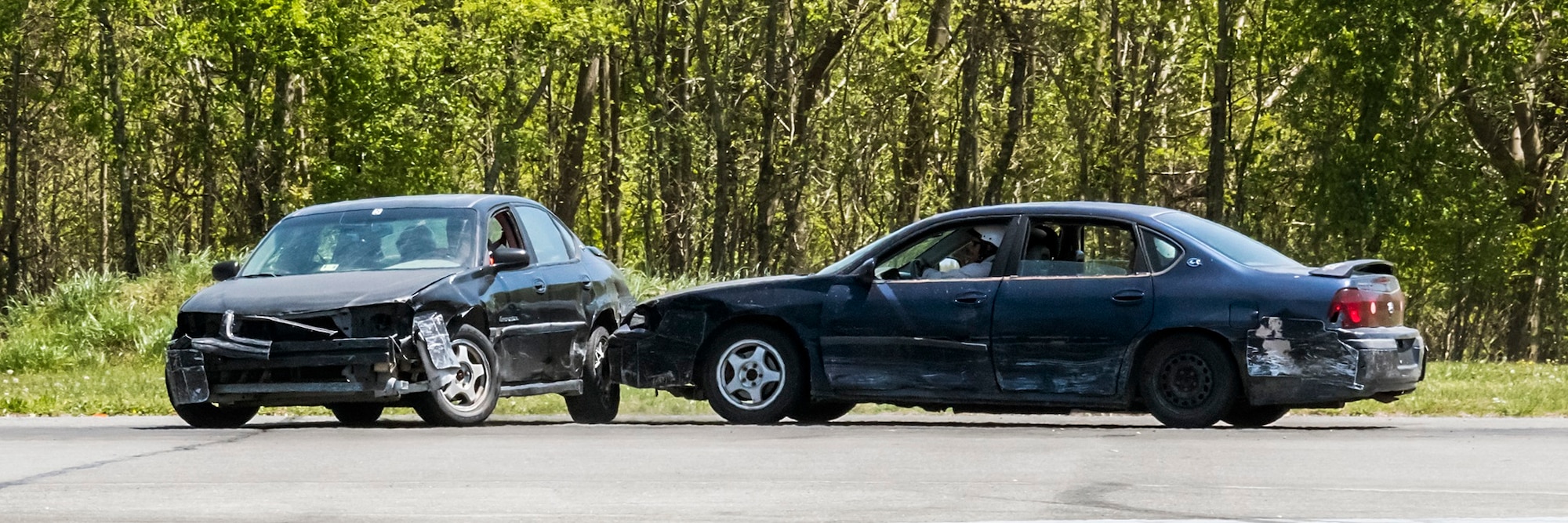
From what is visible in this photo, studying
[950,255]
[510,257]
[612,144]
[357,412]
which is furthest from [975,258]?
Answer: [612,144]

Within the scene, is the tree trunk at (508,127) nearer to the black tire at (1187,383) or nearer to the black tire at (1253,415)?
the black tire at (1253,415)

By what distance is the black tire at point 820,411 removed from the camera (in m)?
13.5

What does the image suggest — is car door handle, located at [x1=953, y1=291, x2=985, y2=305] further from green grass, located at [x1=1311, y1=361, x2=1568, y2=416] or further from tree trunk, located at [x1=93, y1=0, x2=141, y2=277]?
tree trunk, located at [x1=93, y1=0, x2=141, y2=277]

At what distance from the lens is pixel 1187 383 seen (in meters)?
12.4

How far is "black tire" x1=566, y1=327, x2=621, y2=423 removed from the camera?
47.4 ft

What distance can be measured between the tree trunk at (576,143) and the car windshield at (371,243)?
28.5 m

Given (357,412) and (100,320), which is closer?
(357,412)

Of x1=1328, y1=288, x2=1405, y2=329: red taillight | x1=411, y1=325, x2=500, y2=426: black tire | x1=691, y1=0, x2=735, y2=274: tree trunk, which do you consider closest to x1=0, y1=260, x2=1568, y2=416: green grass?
x1=411, y1=325, x2=500, y2=426: black tire

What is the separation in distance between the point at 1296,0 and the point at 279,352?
26401 millimetres

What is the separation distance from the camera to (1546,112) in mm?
38844

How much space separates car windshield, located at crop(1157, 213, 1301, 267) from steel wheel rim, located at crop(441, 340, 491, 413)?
420 cm

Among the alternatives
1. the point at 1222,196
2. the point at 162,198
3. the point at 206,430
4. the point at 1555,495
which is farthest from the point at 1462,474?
the point at 162,198

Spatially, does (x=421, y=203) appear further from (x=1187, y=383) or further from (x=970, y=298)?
(x=1187, y=383)

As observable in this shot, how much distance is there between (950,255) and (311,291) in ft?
12.6
